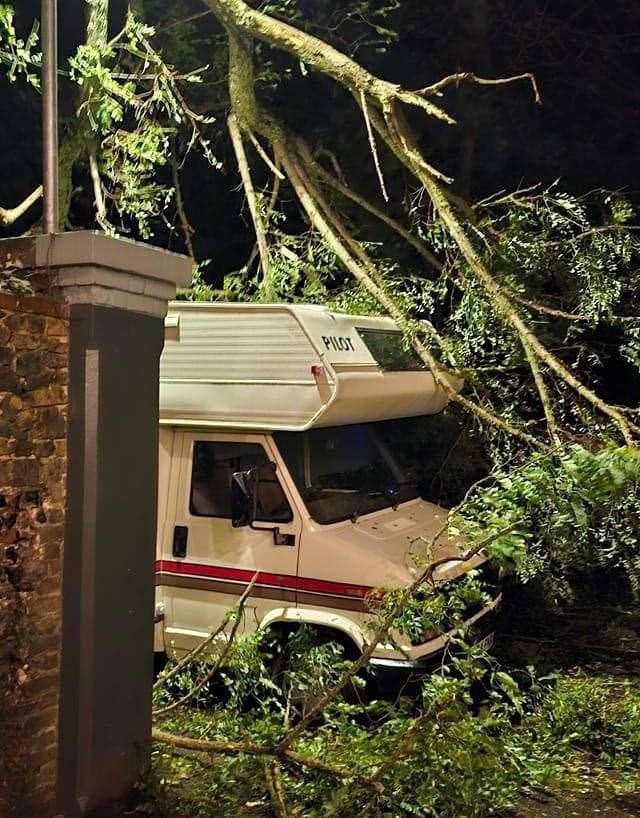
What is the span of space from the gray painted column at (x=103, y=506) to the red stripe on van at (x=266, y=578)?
1579mm

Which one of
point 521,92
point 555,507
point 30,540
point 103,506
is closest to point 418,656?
point 555,507

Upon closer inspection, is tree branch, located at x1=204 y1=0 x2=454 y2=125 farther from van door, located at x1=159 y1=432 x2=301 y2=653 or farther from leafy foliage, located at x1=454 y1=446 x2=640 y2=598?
van door, located at x1=159 y1=432 x2=301 y2=653

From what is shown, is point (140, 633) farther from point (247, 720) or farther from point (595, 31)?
point (595, 31)

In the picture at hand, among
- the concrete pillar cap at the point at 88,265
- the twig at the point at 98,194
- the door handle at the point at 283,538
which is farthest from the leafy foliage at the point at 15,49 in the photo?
the door handle at the point at 283,538

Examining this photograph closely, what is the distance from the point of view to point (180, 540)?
5926 millimetres

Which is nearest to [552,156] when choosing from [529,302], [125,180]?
[529,302]

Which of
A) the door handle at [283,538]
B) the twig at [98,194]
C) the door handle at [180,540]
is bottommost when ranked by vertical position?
the door handle at [180,540]

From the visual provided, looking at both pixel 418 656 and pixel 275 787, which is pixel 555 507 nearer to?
pixel 418 656

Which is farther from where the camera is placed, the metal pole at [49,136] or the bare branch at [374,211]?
the bare branch at [374,211]

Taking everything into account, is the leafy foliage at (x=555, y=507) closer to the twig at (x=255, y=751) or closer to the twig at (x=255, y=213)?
the twig at (x=255, y=751)

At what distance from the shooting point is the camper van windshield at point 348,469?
5676mm

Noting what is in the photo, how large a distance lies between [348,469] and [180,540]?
1.33 metres

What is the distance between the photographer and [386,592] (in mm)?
4969

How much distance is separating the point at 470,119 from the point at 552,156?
1.27 meters
